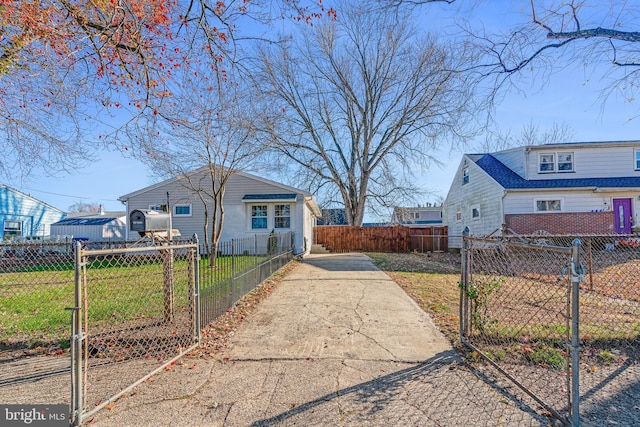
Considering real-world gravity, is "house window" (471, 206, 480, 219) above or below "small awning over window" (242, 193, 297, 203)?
below

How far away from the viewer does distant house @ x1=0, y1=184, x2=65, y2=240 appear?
778 inches

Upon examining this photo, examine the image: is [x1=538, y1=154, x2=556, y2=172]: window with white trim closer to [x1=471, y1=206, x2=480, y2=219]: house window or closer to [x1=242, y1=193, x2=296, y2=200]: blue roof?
[x1=471, y1=206, x2=480, y2=219]: house window

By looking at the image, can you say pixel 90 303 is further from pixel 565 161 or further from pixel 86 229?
pixel 86 229

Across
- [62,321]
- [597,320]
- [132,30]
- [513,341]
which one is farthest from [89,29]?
[597,320]

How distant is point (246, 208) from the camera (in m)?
17.6

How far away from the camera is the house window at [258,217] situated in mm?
17672

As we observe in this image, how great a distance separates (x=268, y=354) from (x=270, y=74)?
68.0 ft

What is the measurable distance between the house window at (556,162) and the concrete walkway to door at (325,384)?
15762 millimetres

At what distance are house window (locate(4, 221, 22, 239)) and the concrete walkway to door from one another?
74.3ft

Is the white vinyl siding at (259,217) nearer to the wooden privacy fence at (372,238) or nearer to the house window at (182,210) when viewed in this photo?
the house window at (182,210)

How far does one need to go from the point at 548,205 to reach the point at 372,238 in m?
10.5

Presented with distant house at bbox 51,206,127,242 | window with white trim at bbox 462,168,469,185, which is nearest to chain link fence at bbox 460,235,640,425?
window with white trim at bbox 462,168,469,185

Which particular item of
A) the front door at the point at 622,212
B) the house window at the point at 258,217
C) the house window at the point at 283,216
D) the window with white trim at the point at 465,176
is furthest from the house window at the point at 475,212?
the house window at the point at 258,217

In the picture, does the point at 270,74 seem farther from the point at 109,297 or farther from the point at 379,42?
the point at 109,297
